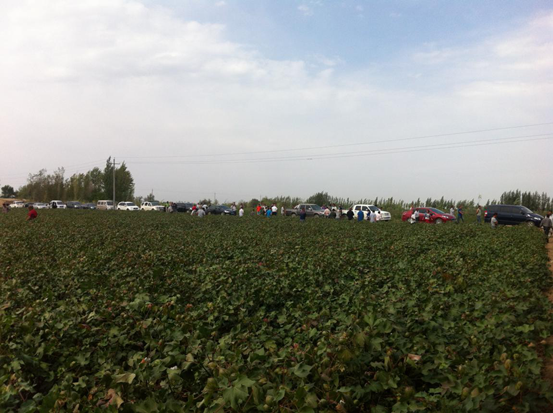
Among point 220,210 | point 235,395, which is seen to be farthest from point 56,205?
point 235,395

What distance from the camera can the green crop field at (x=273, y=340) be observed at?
123 inches

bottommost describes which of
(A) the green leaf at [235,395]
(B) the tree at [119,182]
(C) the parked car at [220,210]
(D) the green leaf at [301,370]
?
(D) the green leaf at [301,370]

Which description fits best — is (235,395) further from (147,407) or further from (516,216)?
(516,216)

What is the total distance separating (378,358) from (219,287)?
344cm

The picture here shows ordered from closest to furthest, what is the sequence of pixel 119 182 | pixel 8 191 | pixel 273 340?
pixel 273 340 < pixel 119 182 < pixel 8 191

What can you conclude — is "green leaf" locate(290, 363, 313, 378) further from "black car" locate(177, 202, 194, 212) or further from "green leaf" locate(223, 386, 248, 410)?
"black car" locate(177, 202, 194, 212)

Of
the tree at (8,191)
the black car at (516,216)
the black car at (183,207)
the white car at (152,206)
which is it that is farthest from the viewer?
the tree at (8,191)

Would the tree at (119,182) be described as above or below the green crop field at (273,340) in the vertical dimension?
above

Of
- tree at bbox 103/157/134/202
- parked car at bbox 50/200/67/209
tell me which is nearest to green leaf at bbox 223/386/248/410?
parked car at bbox 50/200/67/209

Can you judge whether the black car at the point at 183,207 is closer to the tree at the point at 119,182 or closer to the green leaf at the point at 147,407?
the tree at the point at 119,182

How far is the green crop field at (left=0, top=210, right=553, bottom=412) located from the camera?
10.2 feet

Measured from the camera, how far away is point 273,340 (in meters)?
4.46

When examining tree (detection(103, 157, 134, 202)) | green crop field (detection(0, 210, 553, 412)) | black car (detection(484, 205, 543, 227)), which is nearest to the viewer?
green crop field (detection(0, 210, 553, 412))

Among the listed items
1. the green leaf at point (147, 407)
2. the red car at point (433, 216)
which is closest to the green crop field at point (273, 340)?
the green leaf at point (147, 407)
